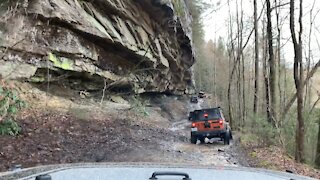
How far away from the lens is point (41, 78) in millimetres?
16875

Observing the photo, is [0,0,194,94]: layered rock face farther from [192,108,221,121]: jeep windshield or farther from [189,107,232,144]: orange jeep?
[189,107,232,144]: orange jeep

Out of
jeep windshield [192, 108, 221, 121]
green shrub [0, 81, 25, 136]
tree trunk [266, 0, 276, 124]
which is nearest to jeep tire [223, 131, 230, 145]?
jeep windshield [192, 108, 221, 121]

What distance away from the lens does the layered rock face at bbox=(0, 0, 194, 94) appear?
1430 cm

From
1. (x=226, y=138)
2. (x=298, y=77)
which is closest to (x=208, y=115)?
(x=226, y=138)

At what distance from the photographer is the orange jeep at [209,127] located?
19.3m

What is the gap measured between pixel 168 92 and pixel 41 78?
26861 millimetres

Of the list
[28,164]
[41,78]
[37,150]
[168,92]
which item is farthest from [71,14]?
[168,92]

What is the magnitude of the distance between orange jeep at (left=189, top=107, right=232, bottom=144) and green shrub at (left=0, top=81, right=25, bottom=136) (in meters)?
10.7

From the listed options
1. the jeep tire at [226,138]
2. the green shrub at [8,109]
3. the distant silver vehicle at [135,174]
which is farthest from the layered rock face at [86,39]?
the distant silver vehicle at [135,174]

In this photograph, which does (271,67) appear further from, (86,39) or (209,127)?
(86,39)

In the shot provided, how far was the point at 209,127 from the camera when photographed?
63.5 feet

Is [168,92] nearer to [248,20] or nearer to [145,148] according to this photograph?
[248,20]

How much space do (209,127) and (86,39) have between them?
7827 millimetres

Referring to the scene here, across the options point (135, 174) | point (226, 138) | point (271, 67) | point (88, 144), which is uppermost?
point (271, 67)
